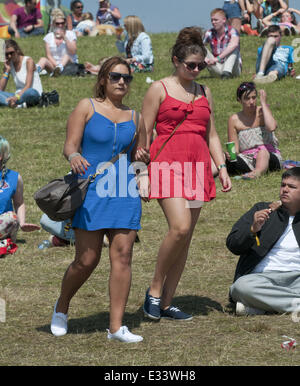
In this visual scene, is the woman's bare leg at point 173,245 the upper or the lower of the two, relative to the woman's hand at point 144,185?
lower

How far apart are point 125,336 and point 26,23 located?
20.8 m

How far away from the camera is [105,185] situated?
5.84 meters

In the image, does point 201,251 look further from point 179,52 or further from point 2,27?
point 2,27

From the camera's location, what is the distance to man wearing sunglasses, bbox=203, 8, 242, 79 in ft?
59.4

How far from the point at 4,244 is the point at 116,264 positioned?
3.18m

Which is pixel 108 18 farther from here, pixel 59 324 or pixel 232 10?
pixel 59 324

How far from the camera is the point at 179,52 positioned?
6.38m

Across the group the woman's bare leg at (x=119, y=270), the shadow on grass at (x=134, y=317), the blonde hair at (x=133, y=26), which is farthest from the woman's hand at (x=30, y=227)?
the blonde hair at (x=133, y=26)

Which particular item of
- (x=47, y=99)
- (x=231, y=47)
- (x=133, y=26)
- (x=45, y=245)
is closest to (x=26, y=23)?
(x=133, y=26)

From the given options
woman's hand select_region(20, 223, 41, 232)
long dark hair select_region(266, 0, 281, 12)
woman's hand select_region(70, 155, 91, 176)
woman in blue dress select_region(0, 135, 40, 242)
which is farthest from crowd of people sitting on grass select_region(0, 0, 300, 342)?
long dark hair select_region(266, 0, 281, 12)

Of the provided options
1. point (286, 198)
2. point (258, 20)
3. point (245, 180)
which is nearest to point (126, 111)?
point (286, 198)

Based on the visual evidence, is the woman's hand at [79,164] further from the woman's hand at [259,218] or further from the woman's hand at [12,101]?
the woman's hand at [12,101]

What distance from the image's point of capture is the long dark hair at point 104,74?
5918mm

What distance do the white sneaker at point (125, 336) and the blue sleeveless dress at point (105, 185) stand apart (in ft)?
2.45
